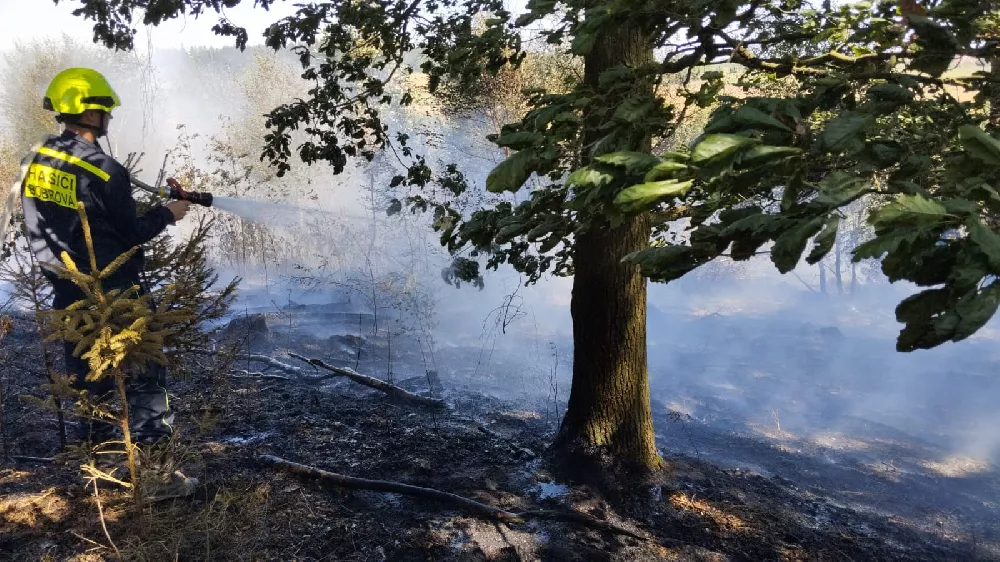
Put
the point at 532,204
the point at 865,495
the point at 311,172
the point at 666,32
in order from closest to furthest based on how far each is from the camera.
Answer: the point at 666,32 < the point at 532,204 < the point at 865,495 < the point at 311,172

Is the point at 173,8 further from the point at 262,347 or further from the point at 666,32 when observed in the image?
the point at 262,347

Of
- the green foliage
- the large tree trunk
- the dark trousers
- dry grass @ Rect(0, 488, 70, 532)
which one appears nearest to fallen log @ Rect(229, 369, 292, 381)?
the dark trousers

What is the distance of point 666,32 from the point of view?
6.30 feet

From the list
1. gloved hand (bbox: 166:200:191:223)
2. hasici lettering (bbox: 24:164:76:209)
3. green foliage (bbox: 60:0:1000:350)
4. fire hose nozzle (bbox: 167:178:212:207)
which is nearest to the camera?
green foliage (bbox: 60:0:1000:350)

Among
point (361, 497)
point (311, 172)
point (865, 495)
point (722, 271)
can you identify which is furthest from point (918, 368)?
point (311, 172)

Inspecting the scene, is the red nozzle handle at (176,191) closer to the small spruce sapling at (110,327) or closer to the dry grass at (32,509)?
the small spruce sapling at (110,327)

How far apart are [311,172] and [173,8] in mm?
23869

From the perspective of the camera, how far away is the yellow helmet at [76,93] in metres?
3.08

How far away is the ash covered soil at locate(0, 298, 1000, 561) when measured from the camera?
2.68 m

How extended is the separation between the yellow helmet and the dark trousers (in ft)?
3.12

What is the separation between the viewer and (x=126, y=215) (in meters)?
3.19

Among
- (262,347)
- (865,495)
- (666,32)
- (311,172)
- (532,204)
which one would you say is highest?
(311,172)

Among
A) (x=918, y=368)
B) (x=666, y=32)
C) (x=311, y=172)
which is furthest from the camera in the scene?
(x=311, y=172)

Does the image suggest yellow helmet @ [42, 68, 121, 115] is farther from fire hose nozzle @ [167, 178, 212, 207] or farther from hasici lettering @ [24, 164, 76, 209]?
fire hose nozzle @ [167, 178, 212, 207]
